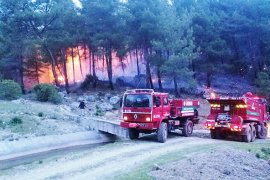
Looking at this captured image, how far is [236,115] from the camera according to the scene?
23.8 meters

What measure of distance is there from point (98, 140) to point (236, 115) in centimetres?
1080

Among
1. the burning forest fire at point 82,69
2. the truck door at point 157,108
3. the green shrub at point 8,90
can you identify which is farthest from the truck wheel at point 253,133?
the burning forest fire at point 82,69

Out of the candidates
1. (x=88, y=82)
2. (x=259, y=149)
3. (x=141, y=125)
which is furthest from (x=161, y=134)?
(x=88, y=82)

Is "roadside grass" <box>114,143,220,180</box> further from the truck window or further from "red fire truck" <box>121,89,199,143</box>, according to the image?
the truck window

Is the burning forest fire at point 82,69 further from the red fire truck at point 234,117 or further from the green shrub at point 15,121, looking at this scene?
the red fire truck at point 234,117

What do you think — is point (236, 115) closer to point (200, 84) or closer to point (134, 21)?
point (134, 21)

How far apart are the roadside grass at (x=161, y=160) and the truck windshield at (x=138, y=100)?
12.6ft

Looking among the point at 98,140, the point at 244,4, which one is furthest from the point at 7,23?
the point at 244,4

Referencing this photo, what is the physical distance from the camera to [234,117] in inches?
918

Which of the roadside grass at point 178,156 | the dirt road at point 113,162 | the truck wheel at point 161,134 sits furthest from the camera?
the truck wheel at point 161,134

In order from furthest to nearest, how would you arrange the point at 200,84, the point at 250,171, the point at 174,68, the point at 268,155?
the point at 200,84
the point at 174,68
the point at 268,155
the point at 250,171

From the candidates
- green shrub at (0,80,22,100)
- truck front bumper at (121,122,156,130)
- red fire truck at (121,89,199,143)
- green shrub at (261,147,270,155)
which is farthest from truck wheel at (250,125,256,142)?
green shrub at (0,80,22,100)

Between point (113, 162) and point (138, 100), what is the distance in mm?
6396

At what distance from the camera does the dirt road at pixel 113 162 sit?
1404 centimetres
